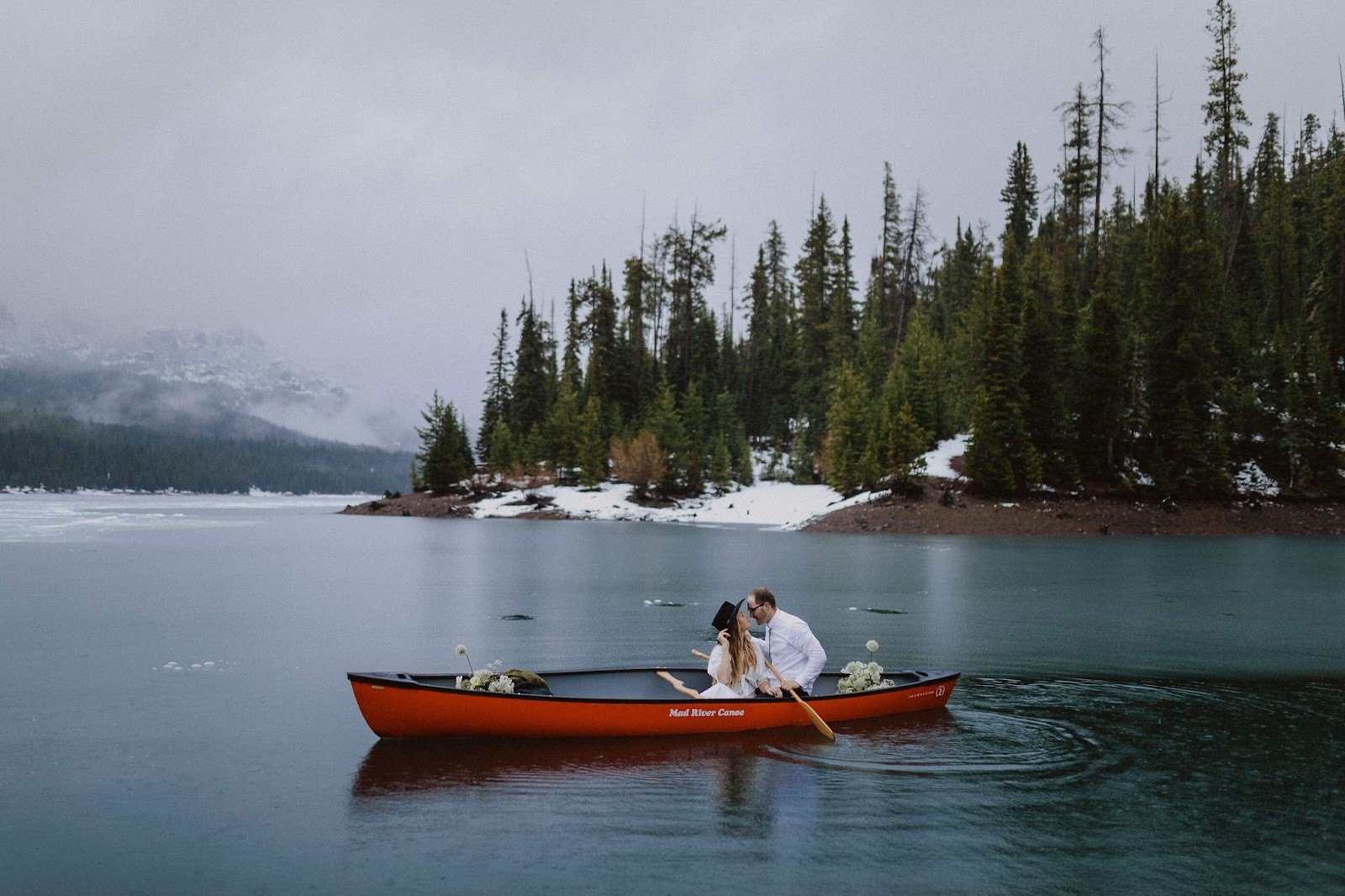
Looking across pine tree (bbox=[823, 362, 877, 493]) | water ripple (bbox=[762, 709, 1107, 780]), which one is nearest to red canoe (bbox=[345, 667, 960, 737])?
water ripple (bbox=[762, 709, 1107, 780])

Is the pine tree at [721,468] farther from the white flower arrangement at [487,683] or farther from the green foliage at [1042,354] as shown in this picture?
the white flower arrangement at [487,683]

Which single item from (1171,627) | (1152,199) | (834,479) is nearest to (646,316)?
(834,479)

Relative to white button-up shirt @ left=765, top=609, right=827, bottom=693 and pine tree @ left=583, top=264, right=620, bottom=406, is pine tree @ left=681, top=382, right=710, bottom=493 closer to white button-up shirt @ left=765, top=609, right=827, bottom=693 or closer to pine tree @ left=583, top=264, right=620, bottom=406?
pine tree @ left=583, top=264, right=620, bottom=406

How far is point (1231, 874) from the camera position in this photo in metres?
7.59

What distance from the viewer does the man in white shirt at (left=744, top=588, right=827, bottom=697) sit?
12031mm

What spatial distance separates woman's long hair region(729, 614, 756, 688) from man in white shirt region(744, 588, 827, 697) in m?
0.32

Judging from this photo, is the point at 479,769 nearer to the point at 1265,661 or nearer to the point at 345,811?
the point at 345,811

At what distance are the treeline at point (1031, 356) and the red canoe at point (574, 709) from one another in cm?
4431

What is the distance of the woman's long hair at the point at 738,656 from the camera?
1212 cm

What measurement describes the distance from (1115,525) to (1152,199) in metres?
35.8

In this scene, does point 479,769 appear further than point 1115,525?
No

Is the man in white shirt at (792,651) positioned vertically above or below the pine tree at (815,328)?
below

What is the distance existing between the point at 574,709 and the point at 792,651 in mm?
3094

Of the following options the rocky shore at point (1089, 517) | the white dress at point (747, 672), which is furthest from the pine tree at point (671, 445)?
the white dress at point (747, 672)
